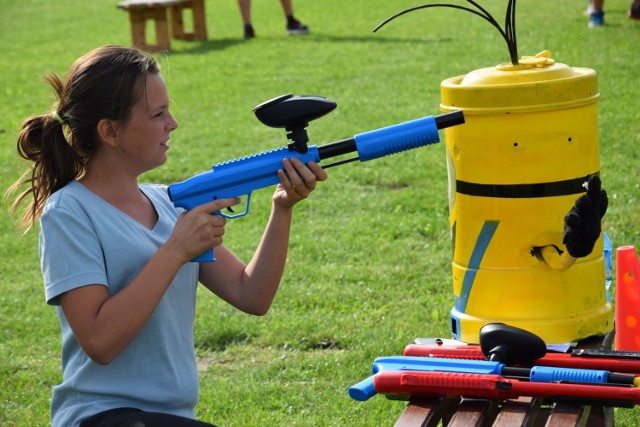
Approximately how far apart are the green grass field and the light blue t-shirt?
51 cm

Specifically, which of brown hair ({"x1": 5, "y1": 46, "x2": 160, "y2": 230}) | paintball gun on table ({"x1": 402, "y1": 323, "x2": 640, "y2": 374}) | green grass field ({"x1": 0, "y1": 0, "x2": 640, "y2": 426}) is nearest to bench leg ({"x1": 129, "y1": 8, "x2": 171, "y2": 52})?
green grass field ({"x1": 0, "y1": 0, "x2": 640, "y2": 426})

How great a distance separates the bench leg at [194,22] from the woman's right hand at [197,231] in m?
12.2

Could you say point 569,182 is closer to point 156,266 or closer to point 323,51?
point 156,266

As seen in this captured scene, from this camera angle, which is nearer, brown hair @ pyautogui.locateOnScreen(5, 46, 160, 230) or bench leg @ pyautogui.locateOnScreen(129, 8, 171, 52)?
brown hair @ pyautogui.locateOnScreen(5, 46, 160, 230)

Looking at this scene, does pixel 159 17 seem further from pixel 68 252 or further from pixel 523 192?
pixel 68 252

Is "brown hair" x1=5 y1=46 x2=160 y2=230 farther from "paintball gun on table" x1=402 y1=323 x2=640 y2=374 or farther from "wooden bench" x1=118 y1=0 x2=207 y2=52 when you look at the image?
"wooden bench" x1=118 y1=0 x2=207 y2=52

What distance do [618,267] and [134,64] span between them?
1.97 metres

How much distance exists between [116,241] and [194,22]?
1240 cm

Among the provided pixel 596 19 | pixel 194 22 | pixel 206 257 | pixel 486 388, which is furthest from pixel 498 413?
pixel 194 22

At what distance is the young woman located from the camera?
2.67 metres

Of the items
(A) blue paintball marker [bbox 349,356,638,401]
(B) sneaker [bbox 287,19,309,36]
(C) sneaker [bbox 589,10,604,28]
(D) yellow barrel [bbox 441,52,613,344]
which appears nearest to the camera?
(A) blue paintball marker [bbox 349,356,638,401]

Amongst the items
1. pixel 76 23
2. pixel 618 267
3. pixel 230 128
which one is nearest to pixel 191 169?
pixel 230 128

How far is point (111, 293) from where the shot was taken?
9.07ft

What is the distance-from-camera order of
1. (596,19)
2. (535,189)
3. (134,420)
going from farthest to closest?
(596,19), (535,189), (134,420)
